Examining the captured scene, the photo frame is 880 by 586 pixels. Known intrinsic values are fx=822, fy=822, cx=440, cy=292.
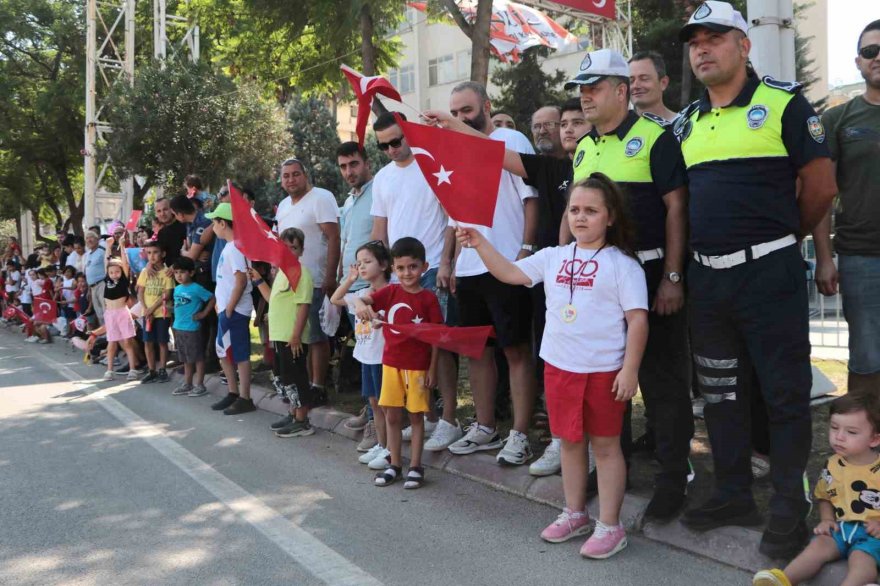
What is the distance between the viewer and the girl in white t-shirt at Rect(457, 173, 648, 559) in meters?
3.94

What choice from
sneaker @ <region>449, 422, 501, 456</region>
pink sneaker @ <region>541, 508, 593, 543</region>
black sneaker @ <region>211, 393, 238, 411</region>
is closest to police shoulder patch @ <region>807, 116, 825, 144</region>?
pink sneaker @ <region>541, 508, 593, 543</region>

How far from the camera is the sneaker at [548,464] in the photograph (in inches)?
195

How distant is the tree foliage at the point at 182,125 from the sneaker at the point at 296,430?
12098mm

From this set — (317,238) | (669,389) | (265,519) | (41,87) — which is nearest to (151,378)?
(317,238)

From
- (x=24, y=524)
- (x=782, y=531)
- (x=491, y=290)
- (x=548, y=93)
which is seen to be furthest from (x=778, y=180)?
(x=548, y=93)

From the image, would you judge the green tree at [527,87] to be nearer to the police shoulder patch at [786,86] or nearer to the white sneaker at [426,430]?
the white sneaker at [426,430]

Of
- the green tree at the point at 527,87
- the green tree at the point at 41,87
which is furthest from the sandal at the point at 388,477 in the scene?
the green tree at the point at 41,87

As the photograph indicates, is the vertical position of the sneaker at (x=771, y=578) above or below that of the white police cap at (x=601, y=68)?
below

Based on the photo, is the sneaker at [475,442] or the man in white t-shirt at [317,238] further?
the man in white t-shirt at [317,238]

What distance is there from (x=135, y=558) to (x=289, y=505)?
103cm

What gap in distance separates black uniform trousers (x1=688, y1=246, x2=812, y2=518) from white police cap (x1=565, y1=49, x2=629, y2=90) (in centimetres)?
113

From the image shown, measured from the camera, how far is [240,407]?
8078mm

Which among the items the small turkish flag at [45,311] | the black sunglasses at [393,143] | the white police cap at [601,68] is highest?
the white police cap at [601,68]

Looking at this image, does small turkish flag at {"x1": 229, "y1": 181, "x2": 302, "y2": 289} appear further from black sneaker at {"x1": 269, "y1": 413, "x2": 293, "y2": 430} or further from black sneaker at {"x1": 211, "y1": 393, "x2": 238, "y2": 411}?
black sneaker at {"x1": 211, "y1": 393, "x2": 238, "y2": 411}
